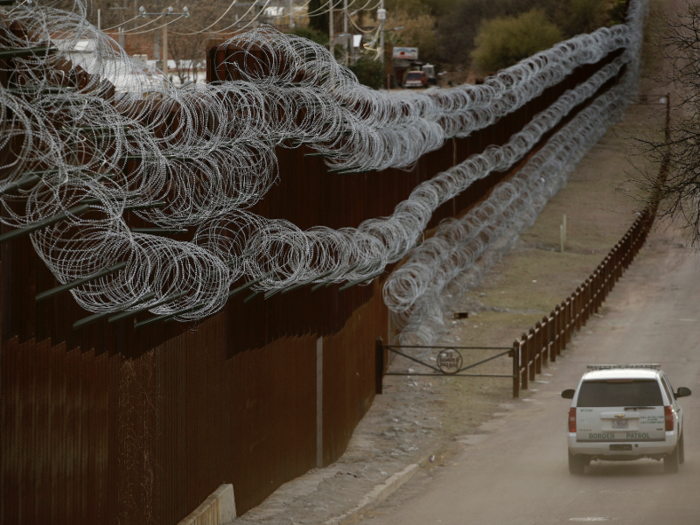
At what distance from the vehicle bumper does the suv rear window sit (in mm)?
501

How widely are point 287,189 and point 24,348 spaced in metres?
6.85

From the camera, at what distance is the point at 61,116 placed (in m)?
7.57

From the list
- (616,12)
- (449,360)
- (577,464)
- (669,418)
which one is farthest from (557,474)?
(616,12)

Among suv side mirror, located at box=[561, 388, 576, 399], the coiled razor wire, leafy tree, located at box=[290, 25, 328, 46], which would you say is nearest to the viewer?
the coiled razor wire

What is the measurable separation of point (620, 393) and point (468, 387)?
24.2 feet

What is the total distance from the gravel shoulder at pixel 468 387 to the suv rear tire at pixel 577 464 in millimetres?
2101

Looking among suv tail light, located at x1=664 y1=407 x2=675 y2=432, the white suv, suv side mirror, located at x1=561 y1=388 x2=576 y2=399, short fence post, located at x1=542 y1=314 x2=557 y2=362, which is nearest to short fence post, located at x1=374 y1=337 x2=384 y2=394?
short fence post, located at x1=542 y1=314 x2=557 y2=362

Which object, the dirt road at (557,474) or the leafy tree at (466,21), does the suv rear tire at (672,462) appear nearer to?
the dirt road at (557,474)

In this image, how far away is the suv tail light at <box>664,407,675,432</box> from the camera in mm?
14469

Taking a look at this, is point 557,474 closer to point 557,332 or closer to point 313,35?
point 557,332

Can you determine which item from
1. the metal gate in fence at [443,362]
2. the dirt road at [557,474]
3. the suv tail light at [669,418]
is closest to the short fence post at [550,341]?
the dirt road at [557,474]

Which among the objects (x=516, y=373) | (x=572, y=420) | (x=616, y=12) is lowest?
(x=516, y=373)

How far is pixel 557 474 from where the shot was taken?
49.5 feet

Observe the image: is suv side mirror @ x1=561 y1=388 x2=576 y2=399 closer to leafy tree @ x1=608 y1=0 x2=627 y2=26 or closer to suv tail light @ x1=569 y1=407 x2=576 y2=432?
suv tail light @ x1=569 y1=407 x2=576 y2=432
